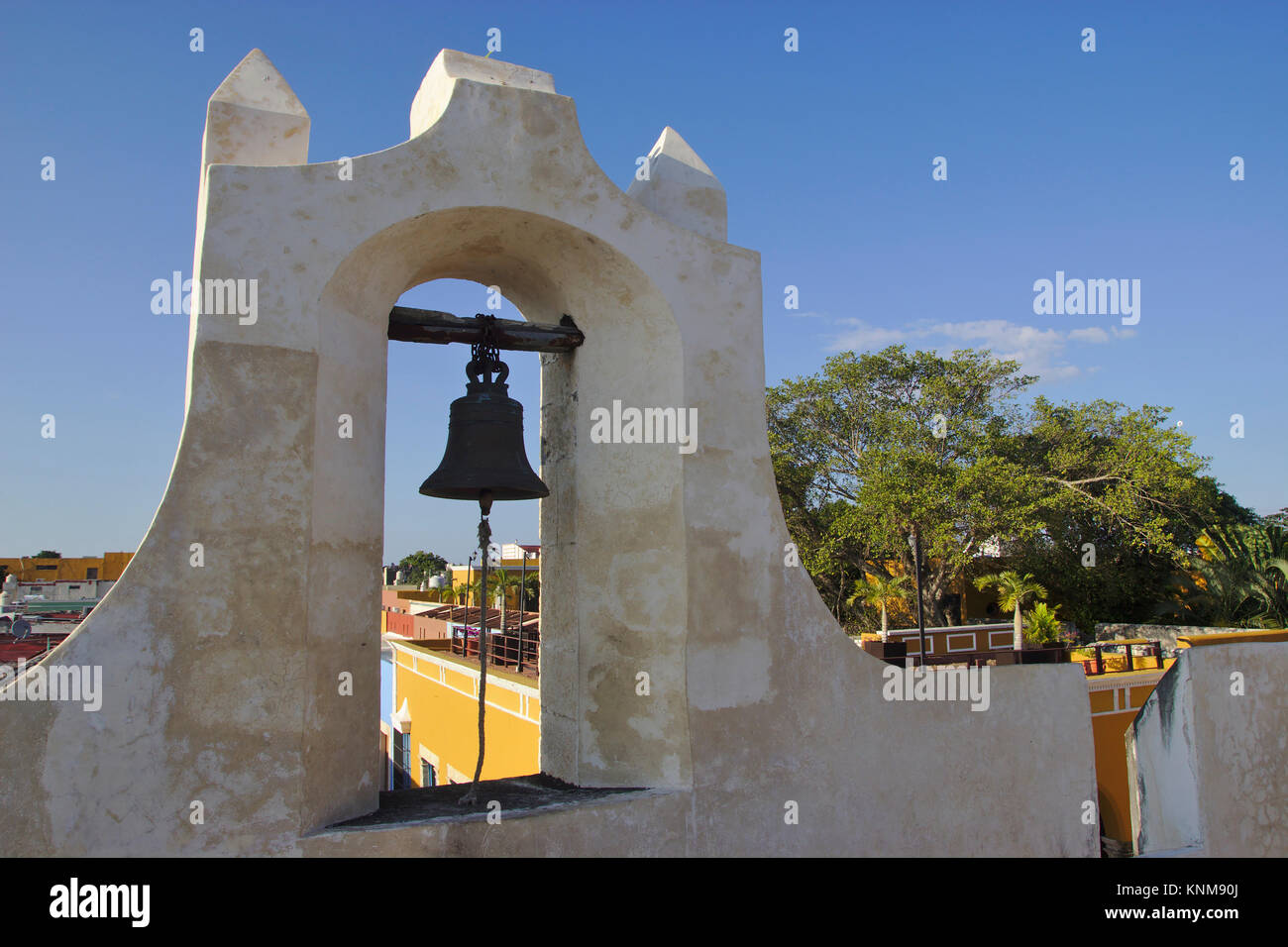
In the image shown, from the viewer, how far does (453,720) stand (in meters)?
13.0

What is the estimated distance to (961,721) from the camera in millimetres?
4105

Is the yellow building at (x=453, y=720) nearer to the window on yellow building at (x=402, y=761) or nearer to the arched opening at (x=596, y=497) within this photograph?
the window on yellow building at (x=402, y=761)

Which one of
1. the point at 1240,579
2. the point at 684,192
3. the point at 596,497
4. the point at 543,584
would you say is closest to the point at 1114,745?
the point at 1240,579

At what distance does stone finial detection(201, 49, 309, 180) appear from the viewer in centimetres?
335

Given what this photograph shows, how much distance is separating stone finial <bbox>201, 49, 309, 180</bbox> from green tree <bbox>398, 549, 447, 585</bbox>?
60.5 meters

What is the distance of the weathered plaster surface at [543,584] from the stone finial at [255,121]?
12mm

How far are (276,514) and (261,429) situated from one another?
12.0 inches

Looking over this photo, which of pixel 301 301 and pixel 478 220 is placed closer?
pixel 301 301

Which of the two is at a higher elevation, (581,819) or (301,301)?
(301,301)

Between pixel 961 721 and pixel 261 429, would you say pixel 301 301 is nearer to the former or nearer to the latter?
pixel 261 429

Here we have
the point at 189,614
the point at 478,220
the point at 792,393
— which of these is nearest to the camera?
the point at 189,614

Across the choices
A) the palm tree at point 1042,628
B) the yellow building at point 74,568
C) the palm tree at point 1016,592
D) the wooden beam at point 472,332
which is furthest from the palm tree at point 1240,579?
the yellow building at point 74,568

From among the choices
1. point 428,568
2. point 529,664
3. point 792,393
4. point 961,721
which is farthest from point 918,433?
point 428,568

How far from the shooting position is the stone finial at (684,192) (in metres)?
4.16
